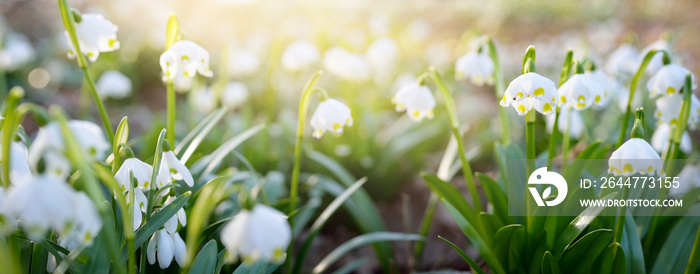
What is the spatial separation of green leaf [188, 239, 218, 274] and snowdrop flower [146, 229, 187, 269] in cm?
10

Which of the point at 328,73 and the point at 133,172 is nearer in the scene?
the point at 133,172

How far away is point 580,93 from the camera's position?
4.35ft

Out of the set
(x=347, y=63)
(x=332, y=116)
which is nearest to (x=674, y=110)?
(x=332, y=116)

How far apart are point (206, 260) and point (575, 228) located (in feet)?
3.26

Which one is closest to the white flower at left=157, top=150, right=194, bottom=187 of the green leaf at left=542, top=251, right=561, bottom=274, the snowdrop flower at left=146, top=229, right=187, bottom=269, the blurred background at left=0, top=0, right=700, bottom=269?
the snowdrop flower at left=146, top=229, right=187, bottom=269

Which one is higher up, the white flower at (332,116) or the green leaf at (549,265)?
the white flower at (332,116)

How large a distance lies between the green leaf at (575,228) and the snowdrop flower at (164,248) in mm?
1010

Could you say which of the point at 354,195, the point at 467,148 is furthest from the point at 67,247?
the point at 467,148

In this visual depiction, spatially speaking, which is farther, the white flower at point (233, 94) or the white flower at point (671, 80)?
the white flower at point (233, 94)

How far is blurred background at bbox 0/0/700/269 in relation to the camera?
2803 mm

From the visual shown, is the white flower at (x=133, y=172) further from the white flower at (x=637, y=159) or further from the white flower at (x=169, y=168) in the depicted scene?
the white flower at (x=637, y=159)

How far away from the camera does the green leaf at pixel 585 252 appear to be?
1.35 meters

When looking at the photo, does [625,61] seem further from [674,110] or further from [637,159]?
[637,159]

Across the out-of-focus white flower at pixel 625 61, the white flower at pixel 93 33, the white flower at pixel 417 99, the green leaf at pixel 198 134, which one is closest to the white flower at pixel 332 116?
the white flower at pixel 417 99
